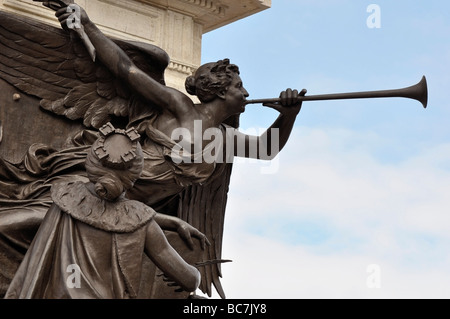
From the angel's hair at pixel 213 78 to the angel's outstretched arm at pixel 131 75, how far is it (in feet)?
0.53

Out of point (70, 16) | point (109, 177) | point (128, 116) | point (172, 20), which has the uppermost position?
point (172, 20)

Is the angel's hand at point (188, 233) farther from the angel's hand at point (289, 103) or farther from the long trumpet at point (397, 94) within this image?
the long trumpet at point (397, 94)

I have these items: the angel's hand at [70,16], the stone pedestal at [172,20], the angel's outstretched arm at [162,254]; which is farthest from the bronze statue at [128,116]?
the angel's outstretched arm at [162,254]

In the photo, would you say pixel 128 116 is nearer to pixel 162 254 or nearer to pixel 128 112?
pixel 128 112

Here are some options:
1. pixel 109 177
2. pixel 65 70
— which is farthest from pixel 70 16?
pixel 109 177

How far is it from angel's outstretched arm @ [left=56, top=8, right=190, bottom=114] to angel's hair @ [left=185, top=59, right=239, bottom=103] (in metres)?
0.16

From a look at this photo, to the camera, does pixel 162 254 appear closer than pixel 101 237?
No

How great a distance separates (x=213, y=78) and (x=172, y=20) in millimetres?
923

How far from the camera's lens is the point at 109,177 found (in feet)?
22.6

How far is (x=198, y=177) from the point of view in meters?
8.34

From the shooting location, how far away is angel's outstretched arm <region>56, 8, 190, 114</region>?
822 centimetres

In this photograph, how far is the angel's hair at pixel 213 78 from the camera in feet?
27.8
